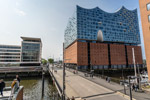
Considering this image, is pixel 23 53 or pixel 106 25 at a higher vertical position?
pixel 106 25

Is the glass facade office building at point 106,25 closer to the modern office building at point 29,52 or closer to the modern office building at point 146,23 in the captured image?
the modern office building at point 29,52

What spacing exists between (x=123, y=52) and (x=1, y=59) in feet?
339

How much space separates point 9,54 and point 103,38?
265ft

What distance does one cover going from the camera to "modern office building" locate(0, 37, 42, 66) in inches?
2648

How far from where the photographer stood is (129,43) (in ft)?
250

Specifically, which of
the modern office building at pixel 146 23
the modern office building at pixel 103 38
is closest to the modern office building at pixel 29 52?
the modern office building at pixel 103 38

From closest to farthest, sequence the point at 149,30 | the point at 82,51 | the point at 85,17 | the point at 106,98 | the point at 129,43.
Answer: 1. the point at 106,98
2. the point at 149,30
3. the point at 82,51
4. the point at 85,17
5. the point at 129,43

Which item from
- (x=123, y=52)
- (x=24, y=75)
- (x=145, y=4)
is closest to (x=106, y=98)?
(x=145, y=4)

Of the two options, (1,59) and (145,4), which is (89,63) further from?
(1,59)

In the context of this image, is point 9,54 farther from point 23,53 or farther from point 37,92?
point 37,92

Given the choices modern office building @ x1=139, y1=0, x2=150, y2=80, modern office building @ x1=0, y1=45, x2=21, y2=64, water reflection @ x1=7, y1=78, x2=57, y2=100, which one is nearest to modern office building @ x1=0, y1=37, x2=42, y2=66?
modern office building @ x1=0, y1=45, x2=21, y2=64

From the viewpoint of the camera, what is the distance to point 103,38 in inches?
2611

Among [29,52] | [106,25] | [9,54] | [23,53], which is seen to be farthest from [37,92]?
[9,54]

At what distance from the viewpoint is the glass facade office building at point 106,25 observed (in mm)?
62784
